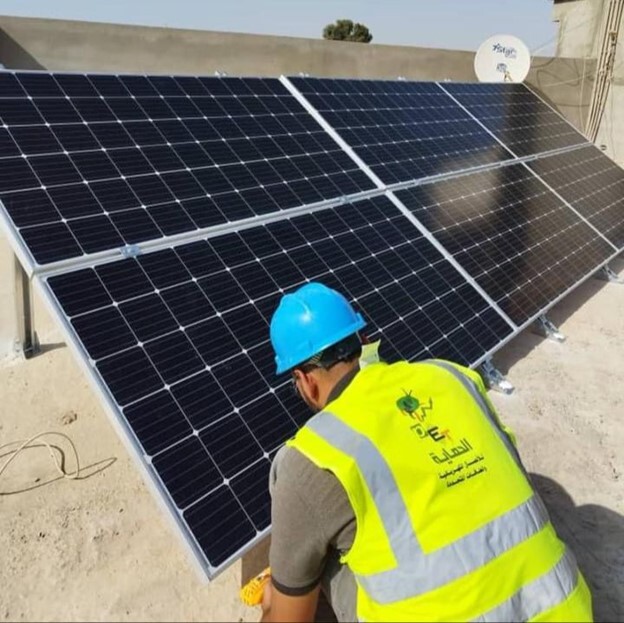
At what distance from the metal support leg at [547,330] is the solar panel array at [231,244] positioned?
1.52ft

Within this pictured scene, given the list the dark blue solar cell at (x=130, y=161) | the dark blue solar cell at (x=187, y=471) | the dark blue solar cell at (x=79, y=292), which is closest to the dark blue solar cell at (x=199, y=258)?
the dark blue solar cell at (x=79, y=292)

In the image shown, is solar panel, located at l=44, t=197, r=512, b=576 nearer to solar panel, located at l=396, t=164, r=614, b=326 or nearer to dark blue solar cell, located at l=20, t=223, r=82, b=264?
dark blue solar cell, located at l=20, t=223, r=82, b=264

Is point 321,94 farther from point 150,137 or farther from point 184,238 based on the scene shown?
point 184,238

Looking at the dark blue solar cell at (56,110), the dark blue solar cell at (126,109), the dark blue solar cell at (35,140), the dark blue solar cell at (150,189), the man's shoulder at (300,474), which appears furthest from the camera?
the dark blue solar cell at (126,109)

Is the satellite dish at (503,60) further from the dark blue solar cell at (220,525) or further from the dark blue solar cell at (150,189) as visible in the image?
the dark blue solar cell at (220,525)

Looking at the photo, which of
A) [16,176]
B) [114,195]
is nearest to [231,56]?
[114,195]

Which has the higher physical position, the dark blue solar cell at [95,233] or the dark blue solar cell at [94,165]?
the dark blue solar cell at [94,165]

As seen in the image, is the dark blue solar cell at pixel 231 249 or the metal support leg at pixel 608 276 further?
the metal support leg at pixel 608 276

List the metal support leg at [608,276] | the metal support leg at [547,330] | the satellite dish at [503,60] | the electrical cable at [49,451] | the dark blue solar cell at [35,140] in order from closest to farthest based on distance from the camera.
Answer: the dark blue solar cell at [35,140] < the electrical cable at [49,451] < the metal support leg at [547,330] < the metal support leg at [608,276] < the satellite dish at [503,60]

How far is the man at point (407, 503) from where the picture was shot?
2.20 metres

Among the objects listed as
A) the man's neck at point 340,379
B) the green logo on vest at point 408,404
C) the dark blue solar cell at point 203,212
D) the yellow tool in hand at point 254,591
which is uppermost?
the green logo on vest at point 408,404

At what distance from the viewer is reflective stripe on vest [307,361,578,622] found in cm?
219

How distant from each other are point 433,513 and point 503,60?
1476 cm

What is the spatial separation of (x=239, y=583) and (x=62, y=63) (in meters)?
11.9
